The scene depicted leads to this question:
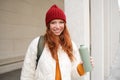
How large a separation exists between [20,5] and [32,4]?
36cm

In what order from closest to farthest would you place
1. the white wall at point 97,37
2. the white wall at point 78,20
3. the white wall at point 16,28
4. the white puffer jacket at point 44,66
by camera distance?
the white puffer jacket at point 44,66, the white wall at point 78,20, the white wall at point 97,37, the white wall at point 16,28

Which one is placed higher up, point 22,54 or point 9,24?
point 9,24

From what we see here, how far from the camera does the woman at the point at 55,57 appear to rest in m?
1.57

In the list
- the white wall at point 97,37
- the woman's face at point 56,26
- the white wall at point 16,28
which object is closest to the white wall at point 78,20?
the white wall at point 97,37

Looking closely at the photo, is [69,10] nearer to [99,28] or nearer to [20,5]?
[99,28]

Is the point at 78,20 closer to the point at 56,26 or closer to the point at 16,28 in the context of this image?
the point at 56,26

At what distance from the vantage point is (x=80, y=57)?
166 centimetres

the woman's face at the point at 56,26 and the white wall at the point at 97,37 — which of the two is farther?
the white wall at the point at 97,37

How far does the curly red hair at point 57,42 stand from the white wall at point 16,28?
1.65 meters

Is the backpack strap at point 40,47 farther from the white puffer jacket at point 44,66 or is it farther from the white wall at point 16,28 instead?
the white wall at point 16,28

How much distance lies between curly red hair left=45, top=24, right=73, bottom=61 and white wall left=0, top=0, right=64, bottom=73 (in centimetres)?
165

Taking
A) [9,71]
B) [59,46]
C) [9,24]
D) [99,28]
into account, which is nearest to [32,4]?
[9,24]

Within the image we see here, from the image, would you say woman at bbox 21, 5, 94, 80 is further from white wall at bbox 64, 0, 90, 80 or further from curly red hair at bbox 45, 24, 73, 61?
white wall at bbox 64, 0, 90, 80

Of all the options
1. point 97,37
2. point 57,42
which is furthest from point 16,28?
point 57,42
